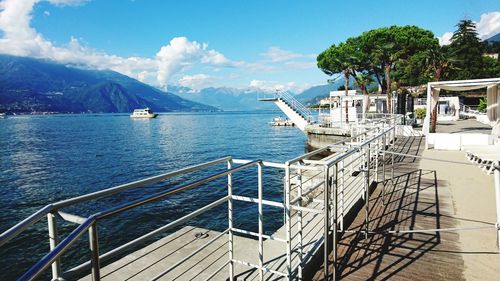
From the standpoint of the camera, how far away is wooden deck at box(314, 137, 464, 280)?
3.80 meters

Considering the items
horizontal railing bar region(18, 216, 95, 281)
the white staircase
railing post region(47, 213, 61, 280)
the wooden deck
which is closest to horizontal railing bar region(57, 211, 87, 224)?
railing post region(47, 213, 61, 280)

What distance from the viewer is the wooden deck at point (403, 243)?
380 centimetres

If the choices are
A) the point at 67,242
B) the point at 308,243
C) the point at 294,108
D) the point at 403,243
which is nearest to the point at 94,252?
the point at 67,242

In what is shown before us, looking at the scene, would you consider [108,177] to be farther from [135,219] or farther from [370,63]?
[370,63]

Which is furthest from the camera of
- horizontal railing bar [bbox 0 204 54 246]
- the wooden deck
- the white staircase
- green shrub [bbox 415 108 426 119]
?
green shrub [bbox 415 108 426 119]

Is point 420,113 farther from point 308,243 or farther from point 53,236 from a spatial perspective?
point 53,236

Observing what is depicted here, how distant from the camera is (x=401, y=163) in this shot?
10.6 metres

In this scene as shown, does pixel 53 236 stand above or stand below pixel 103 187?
above

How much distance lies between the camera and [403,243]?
15.0ft

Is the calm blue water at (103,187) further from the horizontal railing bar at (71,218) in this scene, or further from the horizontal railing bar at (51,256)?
the horizontal railing bar at (51,256)

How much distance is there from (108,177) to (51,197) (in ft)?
17.0

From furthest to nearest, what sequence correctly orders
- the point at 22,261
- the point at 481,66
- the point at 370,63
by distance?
the point at 481,66
the point at 370,63
the point at 22,261

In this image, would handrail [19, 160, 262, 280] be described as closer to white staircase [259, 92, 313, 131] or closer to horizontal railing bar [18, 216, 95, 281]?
horizontal railing bar [18, 216, 95, 281]

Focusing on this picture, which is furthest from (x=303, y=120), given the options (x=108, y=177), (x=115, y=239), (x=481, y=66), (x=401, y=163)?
(x=481, y=66)
